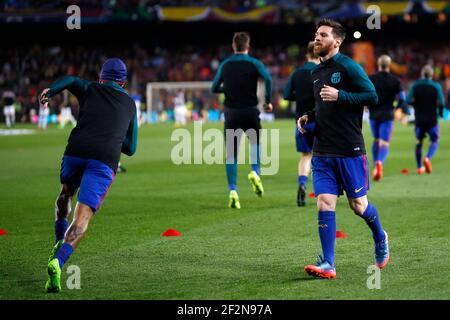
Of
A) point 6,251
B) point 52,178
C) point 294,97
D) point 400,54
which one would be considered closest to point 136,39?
point 400,54

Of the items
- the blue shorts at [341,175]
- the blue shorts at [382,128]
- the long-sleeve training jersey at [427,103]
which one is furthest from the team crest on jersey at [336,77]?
the long-sleeve training jersey at [427,103]

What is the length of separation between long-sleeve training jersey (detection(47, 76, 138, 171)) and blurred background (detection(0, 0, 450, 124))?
46.8 m

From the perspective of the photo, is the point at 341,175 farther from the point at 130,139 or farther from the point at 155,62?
the point at 155,62

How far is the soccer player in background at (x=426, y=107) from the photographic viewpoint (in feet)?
66.7

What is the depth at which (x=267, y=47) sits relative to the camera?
213ft

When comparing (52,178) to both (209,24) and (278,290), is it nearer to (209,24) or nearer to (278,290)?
(278,290)

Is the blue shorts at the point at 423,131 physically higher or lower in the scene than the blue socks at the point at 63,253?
higher

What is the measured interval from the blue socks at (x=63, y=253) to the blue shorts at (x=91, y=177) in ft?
1.27

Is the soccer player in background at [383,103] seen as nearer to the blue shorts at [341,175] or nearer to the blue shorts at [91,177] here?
the blue shorts at [341,175]

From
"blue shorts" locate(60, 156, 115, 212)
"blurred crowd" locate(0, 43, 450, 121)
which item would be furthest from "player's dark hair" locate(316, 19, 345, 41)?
"blurred crowd" locate(0, 43, 450, 121)

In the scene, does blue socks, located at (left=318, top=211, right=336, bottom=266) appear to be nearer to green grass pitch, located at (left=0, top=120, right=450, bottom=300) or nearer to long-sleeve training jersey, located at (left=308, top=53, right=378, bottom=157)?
green grass pitch, located at (left=0, top=120, right=450, bottom=300)

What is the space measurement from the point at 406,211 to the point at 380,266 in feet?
15.9

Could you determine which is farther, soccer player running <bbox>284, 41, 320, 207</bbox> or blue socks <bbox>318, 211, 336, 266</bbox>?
soccer player running <bbox>284, 41, 320, 207</bbox>

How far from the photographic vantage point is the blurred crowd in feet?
201
